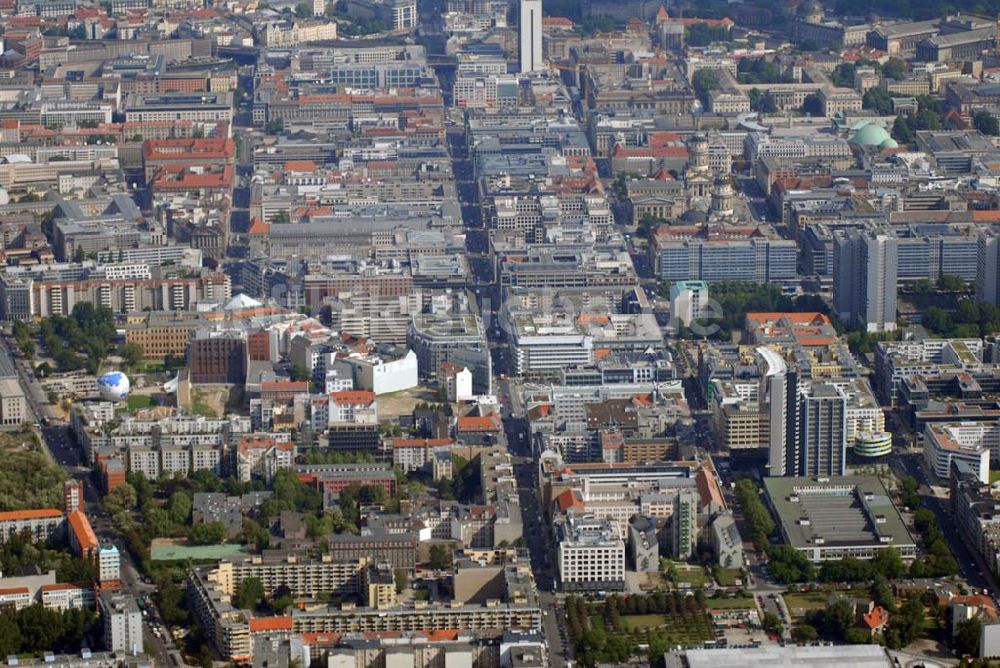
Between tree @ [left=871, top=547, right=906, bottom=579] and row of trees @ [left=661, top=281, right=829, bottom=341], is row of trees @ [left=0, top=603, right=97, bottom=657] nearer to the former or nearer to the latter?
tree @ [left=871, top=547, right=906, bottom=579]

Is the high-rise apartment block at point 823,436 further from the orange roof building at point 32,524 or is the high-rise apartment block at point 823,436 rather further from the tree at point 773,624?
the orange roof building at point 32,524

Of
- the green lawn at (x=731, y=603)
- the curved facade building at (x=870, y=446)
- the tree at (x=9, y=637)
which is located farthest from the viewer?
the curved facade building at (x=870, y=446)

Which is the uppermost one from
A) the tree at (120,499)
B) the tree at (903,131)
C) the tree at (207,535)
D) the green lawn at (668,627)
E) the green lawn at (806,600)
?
the tree at (903,131)

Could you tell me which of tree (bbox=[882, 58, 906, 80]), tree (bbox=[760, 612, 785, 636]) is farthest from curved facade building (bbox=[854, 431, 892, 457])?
tree (bbox=[882, 58, 906, 80])

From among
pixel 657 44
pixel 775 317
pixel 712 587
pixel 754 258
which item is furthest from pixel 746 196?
pixel 712 587

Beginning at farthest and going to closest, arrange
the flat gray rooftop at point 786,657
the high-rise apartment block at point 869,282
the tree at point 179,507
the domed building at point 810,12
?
the domed building at point 810,12 < the high-rise apartment block at point 869,282 < the tree at point 179,507 < the flat gray rooftop at point 786,657

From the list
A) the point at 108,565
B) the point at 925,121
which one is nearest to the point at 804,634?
the point at 108,565

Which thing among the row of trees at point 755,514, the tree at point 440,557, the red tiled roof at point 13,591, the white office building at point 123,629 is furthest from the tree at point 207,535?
the row of trees at point 755,514

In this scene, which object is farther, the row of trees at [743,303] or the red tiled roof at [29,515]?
the row of trees at [743,303]
